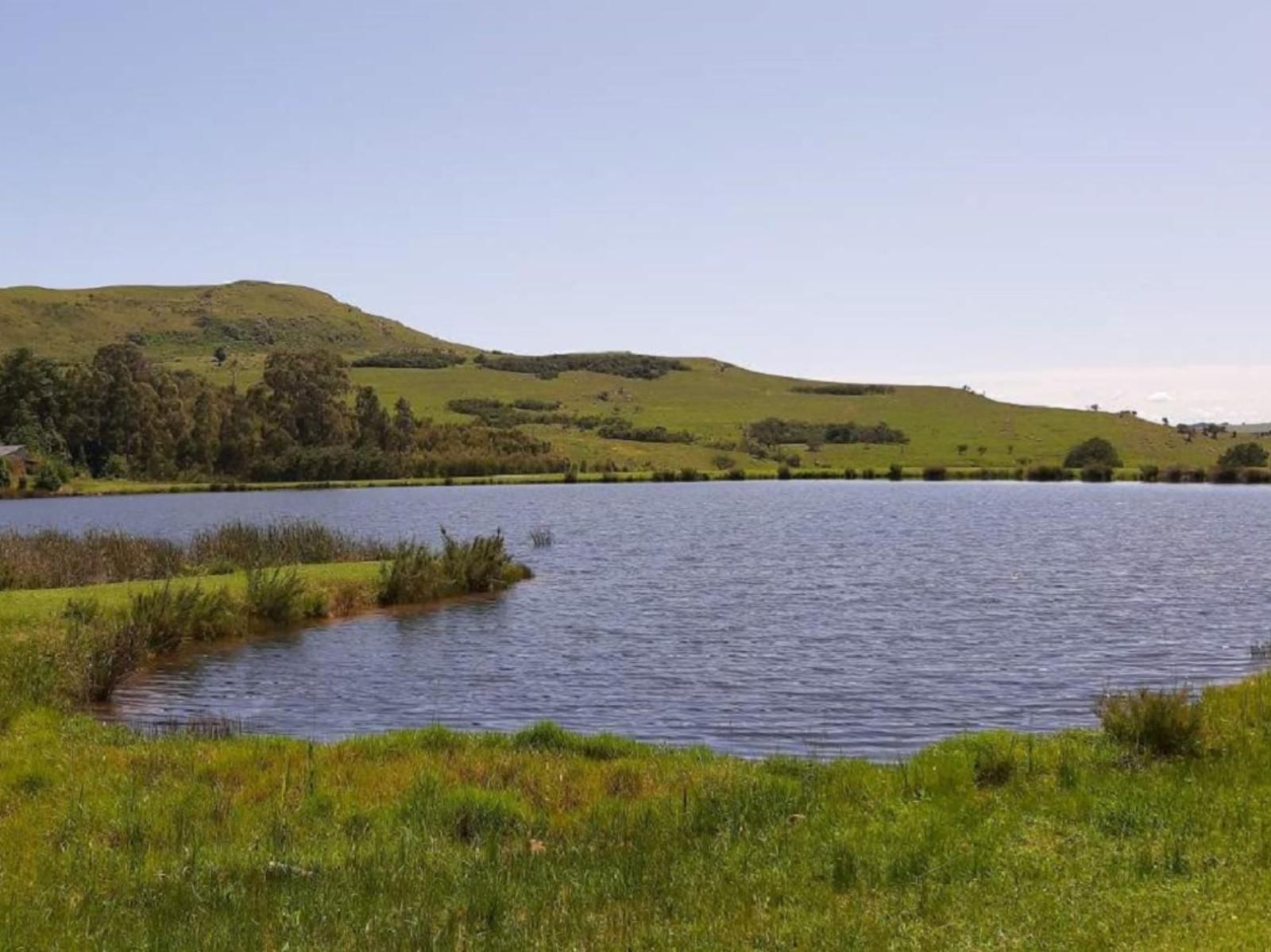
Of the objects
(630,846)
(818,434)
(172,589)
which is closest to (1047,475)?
Answer: (818,434)

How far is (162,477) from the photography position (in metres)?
141

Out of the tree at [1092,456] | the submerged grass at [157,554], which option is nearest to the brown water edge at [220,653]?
the submerged grass at [157,554]

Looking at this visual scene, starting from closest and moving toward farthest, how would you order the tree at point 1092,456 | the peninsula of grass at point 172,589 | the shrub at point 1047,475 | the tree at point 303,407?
the peninsula of grass at point 172,589 < the shrub at point 1047,475 < the tree at point 303,407 < the tree at point 1092,456

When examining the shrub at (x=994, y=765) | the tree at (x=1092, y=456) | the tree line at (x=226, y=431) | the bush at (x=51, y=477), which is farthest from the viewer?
the tree at (x=1092, y=456)

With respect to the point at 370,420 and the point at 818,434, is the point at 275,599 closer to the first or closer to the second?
the point at 370,420

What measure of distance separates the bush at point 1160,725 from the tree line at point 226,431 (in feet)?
431

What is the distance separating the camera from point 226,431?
148500mm

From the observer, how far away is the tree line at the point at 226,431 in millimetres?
141500

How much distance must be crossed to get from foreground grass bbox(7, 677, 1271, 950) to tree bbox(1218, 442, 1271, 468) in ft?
493

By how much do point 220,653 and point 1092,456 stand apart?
145 meters

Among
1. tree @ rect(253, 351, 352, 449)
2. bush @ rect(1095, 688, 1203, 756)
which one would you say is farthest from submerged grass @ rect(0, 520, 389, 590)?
tree @ rect(253, 351, 352, 449)

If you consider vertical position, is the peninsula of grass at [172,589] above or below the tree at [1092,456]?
below

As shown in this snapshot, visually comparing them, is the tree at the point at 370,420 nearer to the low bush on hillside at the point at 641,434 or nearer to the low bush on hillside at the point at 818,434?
the low bush on hillside at the point at 641,434

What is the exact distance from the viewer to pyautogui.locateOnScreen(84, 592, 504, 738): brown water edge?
20828 mm
